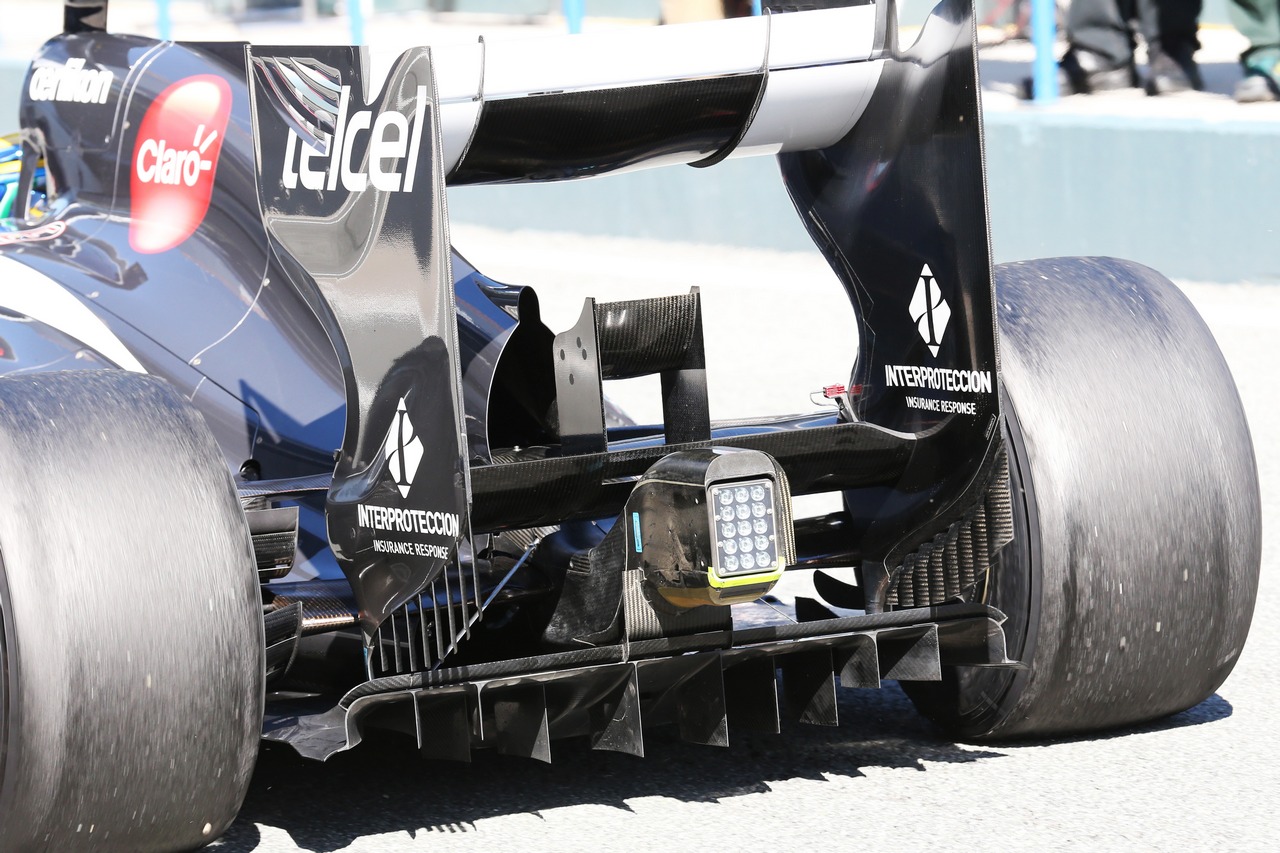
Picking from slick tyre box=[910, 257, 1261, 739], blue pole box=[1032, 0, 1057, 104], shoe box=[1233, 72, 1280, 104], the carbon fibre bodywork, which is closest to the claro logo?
the carbon fibre bodywork

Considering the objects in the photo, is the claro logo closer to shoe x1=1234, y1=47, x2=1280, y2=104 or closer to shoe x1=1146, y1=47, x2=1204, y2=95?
shoe x1=1234, y1=47, x2=1280, y2=104

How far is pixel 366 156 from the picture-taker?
349 cm

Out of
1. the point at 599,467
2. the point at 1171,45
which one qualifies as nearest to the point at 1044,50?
the point at 1171,45

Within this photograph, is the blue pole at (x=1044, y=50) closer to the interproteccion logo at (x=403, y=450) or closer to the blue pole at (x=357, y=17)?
the blue pole at (x=357, y=17)

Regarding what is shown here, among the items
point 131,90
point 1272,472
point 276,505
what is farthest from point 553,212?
point 276,505

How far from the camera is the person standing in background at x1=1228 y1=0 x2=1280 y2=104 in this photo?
10.2 m

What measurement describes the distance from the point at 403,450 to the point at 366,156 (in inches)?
19.2

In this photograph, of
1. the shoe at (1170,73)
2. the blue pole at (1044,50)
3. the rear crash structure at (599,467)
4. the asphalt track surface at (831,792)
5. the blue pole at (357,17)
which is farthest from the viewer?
the blue pole at (357,17)

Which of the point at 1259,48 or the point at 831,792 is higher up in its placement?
the point at 1259,48

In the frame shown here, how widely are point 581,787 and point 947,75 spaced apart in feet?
4.97

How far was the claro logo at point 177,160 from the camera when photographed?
4902 millimetres

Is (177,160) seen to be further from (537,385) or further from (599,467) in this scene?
(599,467)

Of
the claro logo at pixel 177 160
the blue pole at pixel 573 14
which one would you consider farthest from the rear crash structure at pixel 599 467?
the blue pole at pixel 573 14

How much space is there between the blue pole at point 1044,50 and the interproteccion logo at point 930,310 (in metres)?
6.28
